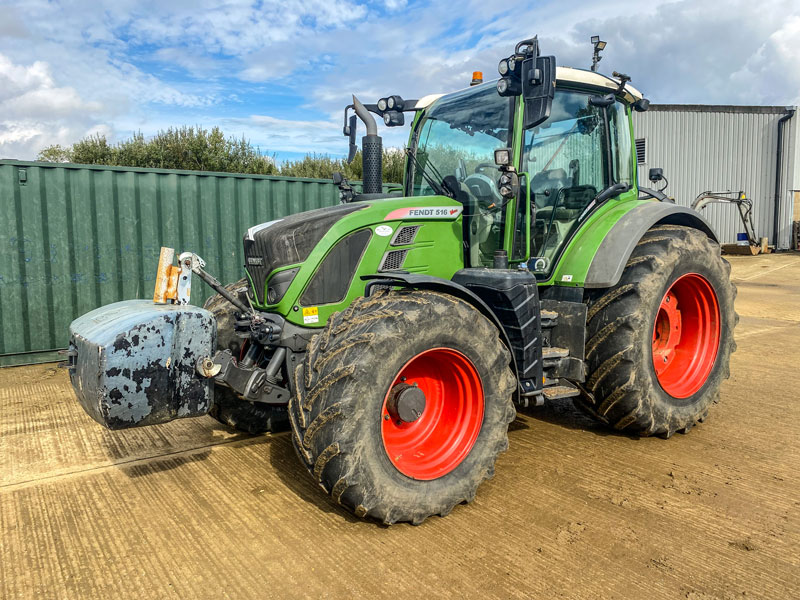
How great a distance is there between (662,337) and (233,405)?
3191mm

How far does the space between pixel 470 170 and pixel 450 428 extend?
5.67 feet

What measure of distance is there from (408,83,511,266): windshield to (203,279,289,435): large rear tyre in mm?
1556

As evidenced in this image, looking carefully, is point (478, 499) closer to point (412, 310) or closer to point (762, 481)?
point (412, 310)

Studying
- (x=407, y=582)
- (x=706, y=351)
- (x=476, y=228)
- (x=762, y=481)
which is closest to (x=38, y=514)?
(x=407, y=582)

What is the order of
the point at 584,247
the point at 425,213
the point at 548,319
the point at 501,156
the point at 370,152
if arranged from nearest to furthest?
1. the point at 501,156
2. the point at 425,213
3. the point at 548,319
4. the point at 584,247
5. the point at 370,152

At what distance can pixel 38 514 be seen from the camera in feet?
10.5

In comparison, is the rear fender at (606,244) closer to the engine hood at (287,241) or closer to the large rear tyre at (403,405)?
the large rear tyre at (403,405)

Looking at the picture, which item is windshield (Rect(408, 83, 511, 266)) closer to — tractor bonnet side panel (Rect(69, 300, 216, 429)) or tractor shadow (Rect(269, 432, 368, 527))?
tractor shadow (Rect(269, 432, 368, 527))

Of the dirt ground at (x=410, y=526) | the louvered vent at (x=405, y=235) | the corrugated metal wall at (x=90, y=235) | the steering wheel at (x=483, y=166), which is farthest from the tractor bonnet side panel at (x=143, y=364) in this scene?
the corrugated metal wall at (x=90, y=235)

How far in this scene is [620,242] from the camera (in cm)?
395

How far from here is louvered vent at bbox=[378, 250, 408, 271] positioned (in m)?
3.52

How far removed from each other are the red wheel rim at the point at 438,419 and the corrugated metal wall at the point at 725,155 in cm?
2194

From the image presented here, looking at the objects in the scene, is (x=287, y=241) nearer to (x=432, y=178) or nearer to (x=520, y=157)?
(x=432, y=178)

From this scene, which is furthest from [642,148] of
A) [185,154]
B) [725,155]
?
Result: [185,154]
